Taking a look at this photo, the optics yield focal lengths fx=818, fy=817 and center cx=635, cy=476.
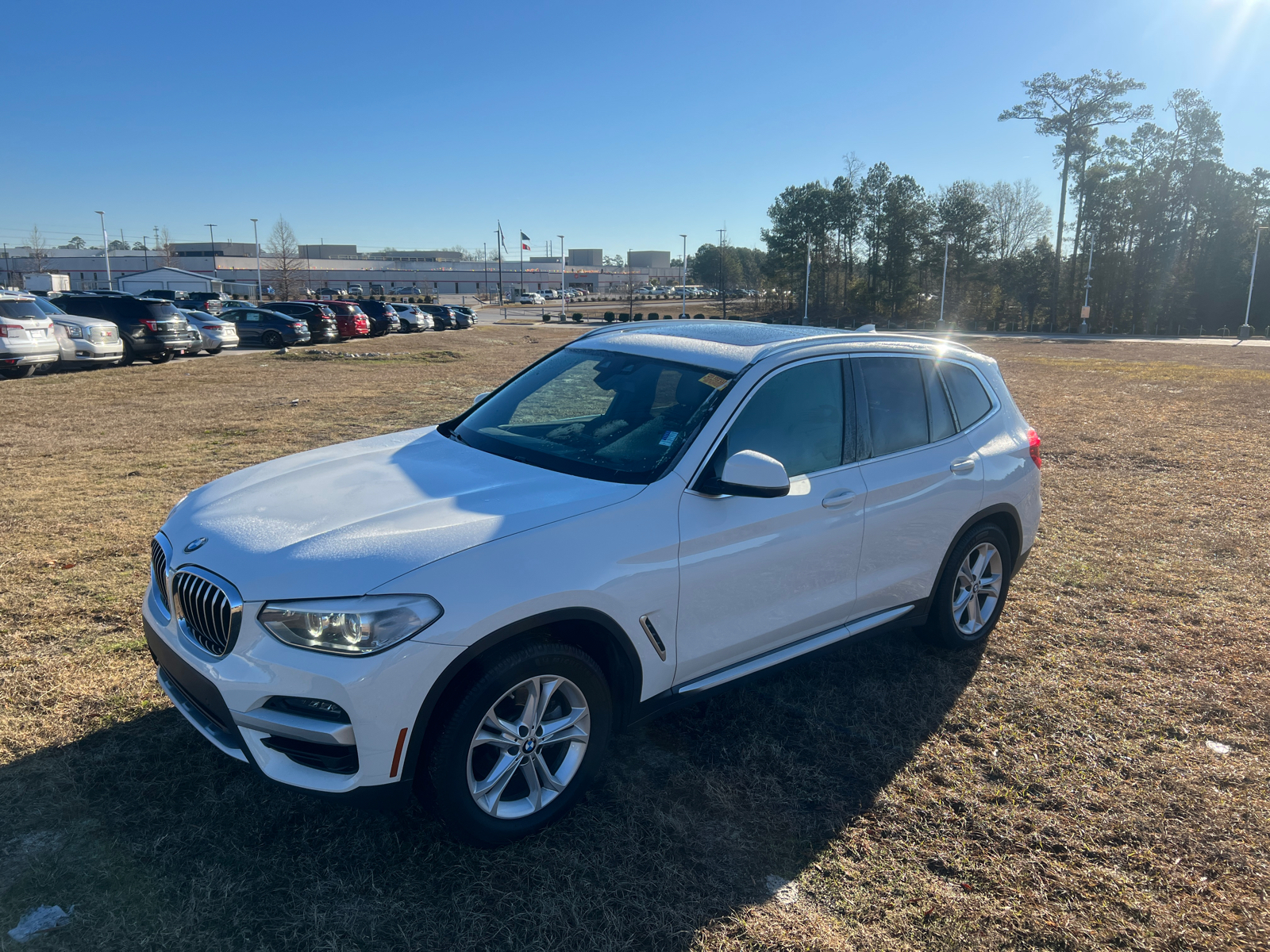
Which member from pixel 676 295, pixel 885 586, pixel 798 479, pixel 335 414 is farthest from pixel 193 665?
pixel 676 295

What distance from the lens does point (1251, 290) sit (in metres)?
59.4

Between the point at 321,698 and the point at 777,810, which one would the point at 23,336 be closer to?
the point at 321,698

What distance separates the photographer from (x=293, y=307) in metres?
32.9

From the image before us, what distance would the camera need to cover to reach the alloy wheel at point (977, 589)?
4516 millimetres

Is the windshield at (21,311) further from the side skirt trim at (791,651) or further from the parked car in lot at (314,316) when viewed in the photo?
the side skirt trim at (791,651)

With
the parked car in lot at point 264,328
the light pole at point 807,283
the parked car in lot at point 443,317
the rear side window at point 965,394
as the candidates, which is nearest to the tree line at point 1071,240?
the light pole at point 807,283

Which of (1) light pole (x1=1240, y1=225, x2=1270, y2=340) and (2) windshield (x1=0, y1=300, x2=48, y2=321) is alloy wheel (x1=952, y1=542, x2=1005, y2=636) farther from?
(1) light pole (x1=1240, y1=225, x2=1270, y2=340)

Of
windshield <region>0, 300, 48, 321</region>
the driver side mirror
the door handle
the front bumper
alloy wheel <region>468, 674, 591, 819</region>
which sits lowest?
alloy wheel <region>468, 674, 591, 819</region>

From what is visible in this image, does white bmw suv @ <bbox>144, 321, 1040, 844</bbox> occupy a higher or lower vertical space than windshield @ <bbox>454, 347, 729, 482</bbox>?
lower

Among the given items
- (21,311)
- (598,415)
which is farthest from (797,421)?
(21,311)

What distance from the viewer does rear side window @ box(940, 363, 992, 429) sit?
448 centimetres

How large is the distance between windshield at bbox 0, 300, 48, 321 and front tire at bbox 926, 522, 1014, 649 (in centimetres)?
1827

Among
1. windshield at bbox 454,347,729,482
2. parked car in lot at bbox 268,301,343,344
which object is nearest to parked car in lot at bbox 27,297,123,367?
parked car in lot at bbox 268,301,343,344

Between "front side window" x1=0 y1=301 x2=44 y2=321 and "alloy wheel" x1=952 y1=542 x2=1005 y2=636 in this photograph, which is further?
"front side window" x1=0 y1=301 x2=44 y2=321
